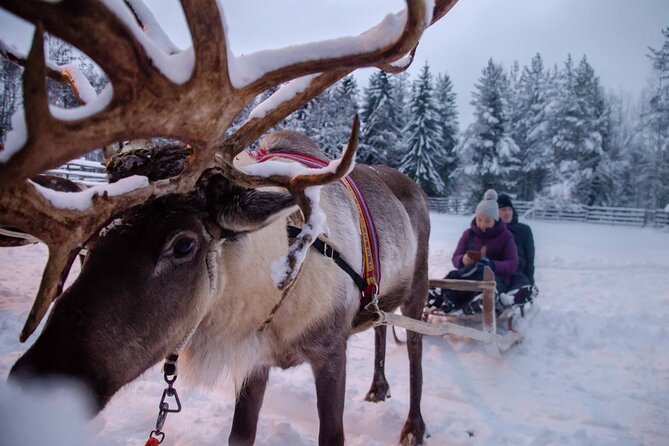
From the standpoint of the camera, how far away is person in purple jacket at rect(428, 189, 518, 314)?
5559 millimetres

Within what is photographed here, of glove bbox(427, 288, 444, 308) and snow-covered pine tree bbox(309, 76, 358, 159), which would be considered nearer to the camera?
glove bbox(427, 288, 444, 308)

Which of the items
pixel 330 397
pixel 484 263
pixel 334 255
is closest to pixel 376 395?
pixel 330 397

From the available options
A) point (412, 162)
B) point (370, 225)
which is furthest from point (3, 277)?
point (412, 162)

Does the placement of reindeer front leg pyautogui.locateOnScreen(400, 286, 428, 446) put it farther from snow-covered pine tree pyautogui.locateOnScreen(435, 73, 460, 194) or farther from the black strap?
snow-covered pine tree pyautogui.locateOnScreen(435, 73, 460, 194)

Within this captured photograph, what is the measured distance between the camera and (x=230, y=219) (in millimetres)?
1836

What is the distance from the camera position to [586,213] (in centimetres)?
2864

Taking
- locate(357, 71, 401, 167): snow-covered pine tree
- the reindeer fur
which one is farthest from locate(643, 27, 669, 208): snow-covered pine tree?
the reindeer fur

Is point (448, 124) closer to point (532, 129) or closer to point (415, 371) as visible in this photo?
point (532, 129)

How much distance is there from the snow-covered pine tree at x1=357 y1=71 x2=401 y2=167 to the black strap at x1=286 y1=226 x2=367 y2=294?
2817 cm

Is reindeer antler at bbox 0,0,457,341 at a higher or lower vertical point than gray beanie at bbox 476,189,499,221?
higher

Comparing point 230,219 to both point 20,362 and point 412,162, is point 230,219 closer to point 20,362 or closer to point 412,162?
point 20,362

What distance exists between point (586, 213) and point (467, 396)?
29.2 meters

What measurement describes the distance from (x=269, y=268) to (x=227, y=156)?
2.05 ft

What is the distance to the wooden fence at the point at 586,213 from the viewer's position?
83.3 feet
